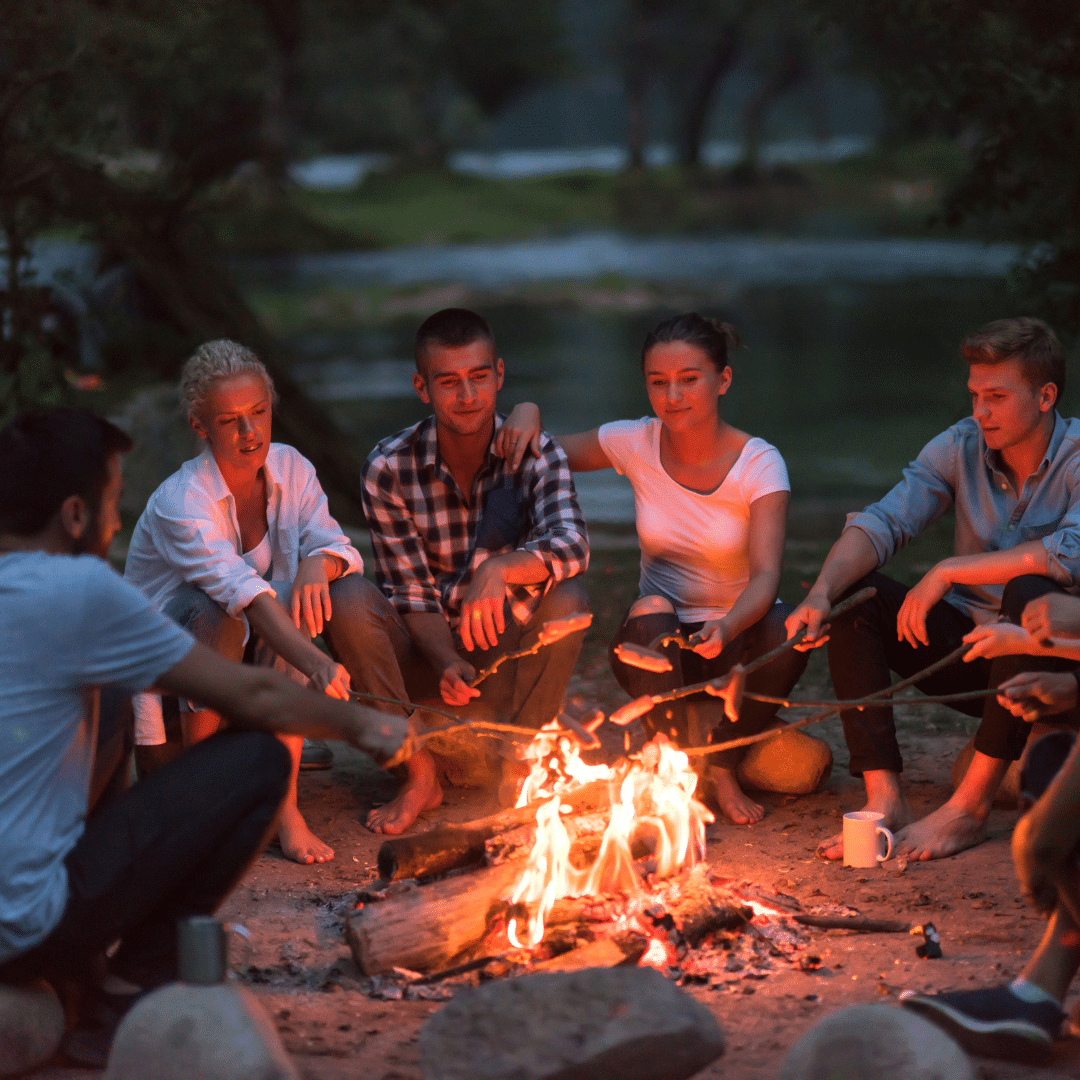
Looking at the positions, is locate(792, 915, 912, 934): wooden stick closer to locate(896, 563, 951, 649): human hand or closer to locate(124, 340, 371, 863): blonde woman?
locate(896, 563, 951, 649): human hand

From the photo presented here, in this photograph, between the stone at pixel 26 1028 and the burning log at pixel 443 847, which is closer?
the stone at pixel 26 1028

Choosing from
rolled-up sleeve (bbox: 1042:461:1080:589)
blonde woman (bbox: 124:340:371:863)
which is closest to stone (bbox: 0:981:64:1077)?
blonde woman (bbox: 124:340:371:863)

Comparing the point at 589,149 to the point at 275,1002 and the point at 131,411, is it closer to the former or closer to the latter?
the point at 131,411

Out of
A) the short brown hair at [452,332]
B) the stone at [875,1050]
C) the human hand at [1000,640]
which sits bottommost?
the stone at [875,1050]

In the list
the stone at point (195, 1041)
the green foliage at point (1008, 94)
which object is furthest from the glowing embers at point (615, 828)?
the green foliage at point (1008, 94)

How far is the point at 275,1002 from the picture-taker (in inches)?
123

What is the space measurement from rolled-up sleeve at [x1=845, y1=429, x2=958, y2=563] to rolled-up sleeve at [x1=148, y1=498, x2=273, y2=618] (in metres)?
1.83

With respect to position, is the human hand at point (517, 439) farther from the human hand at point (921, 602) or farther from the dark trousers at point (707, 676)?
the human hand at point (921, 602)

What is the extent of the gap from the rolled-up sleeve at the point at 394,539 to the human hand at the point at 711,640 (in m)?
0.87

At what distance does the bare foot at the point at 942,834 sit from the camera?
4012 mm

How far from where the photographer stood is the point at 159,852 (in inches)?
108

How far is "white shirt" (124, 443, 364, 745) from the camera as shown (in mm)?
3957

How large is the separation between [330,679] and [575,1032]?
143cm

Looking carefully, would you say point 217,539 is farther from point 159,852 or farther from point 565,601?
point 159,852
